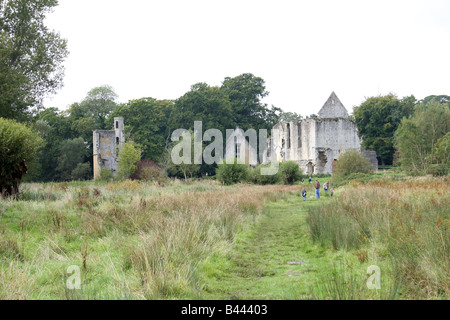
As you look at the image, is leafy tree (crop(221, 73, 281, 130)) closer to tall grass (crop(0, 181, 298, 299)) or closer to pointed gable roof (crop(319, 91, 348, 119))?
pointed gable roof (crop(319, 91, 348, 119))

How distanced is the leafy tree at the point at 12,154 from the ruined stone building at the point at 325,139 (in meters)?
34.9

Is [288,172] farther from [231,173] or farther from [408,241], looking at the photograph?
[408,241]

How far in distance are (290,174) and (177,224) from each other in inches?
1093

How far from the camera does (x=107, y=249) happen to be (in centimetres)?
663

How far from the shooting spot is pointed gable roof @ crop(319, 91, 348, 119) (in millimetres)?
46969

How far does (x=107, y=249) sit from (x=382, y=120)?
5222 centimetres

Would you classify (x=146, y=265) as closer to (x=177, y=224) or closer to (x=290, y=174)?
(x=177, y=224)

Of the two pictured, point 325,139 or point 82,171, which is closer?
point 325,139

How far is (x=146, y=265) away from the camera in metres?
4.78

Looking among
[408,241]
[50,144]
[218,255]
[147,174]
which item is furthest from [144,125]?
[408,241]

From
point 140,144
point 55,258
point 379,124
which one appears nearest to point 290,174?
point 140,144

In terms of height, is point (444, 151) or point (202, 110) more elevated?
point (202, 110)

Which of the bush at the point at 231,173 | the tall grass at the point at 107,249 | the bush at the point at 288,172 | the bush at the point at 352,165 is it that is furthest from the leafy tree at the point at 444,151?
the tall grass at the point at 107,249

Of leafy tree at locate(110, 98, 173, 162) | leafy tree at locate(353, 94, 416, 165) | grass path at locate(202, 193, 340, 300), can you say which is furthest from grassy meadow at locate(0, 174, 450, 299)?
A: leafy tree at locate(353, 94, 416, 165)
